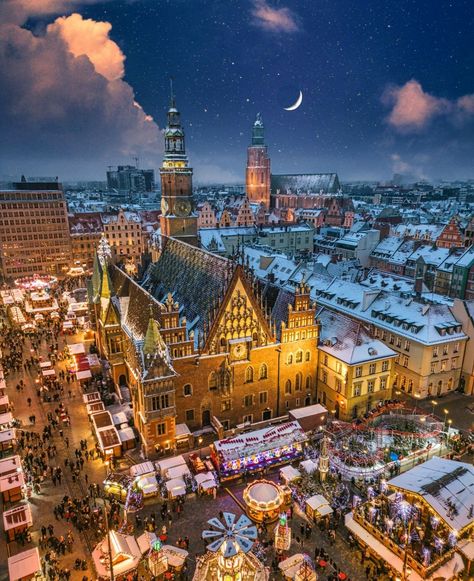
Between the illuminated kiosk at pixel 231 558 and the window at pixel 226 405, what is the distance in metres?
20.4

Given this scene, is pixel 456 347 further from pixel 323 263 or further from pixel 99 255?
pixel 99 255

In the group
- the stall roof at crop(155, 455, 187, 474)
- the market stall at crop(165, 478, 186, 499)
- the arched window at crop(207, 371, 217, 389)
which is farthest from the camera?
the arched window at crop(207, 371, 217, 389)

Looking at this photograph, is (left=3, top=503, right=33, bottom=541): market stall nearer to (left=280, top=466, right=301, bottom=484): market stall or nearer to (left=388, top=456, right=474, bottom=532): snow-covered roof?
(left=280, top=466, right=301, bottom=484): market stall

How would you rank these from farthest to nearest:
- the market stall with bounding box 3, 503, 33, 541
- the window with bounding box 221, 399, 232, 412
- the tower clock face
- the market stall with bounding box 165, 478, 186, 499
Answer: the tower clock face, the window with bounding box 221, 399, 232, 412, the market stall with bounding box 165, 478, 186, 499, the market stall with bounding box 3, 503, 33, 541

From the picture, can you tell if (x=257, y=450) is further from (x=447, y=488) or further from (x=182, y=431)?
(x=447, y=488)

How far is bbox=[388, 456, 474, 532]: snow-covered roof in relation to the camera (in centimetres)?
3203

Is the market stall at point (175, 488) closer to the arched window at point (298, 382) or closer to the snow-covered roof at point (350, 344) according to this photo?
the arched window at point (298, 382)

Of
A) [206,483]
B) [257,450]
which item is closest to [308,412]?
[257,450]

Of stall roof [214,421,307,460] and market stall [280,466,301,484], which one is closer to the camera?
→ market stall [280,466,301,484]

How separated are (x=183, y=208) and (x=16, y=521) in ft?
159

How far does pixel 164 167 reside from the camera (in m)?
67.5

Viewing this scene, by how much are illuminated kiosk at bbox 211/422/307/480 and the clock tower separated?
37044mm

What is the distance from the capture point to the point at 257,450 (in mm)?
44469

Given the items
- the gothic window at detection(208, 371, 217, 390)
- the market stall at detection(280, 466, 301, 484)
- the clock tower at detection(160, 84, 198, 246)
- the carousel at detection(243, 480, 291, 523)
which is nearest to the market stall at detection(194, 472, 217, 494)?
the carousel at detection(243, 480, 291, 523)
